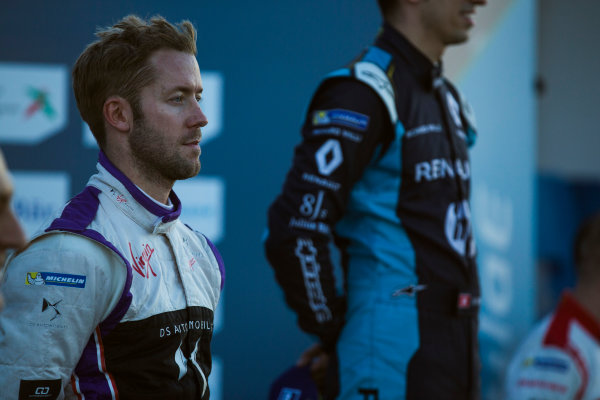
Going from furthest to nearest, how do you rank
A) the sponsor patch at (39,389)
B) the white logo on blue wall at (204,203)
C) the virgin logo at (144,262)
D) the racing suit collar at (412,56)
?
the white logo on blue wall at (204,203) → the racing suit collar at (412,56) → the virgin logo at (144,262) → the sponsor patch at (39,389)

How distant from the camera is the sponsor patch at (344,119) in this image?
84.9 inches

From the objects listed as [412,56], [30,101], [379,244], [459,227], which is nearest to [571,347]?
[459,227]

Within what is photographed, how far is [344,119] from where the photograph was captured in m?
2.16

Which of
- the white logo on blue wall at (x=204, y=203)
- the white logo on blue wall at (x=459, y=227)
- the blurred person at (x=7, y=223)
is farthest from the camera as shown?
the white logo on blue wall at (x=204, y=203)

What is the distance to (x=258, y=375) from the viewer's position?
323 cm

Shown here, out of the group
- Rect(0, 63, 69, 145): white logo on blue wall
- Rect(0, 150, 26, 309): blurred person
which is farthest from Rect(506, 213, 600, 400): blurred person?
Rect(0, 150, 26, 309): blurred person

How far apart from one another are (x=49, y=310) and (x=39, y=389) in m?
0.13

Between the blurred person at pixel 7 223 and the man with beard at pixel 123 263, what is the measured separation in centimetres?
32

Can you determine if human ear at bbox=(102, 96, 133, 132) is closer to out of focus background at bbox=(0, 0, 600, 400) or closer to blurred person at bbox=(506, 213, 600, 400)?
out of focus background at bbox=(0, 0, 600, 400)

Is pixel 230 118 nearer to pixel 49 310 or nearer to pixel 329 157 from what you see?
pixel 329 157

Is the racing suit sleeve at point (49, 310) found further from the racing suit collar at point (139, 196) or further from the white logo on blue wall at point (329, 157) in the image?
the white logo on blue wall at point (329, 157)

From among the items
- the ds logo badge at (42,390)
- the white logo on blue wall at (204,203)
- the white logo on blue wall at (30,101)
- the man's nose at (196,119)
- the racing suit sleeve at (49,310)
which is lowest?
the ds logo badge at (42,390)

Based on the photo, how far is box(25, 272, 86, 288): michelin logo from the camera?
141cm

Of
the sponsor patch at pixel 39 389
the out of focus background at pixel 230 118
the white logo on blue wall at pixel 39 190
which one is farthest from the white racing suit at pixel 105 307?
the white logo on blue wall at pixel 39 190
